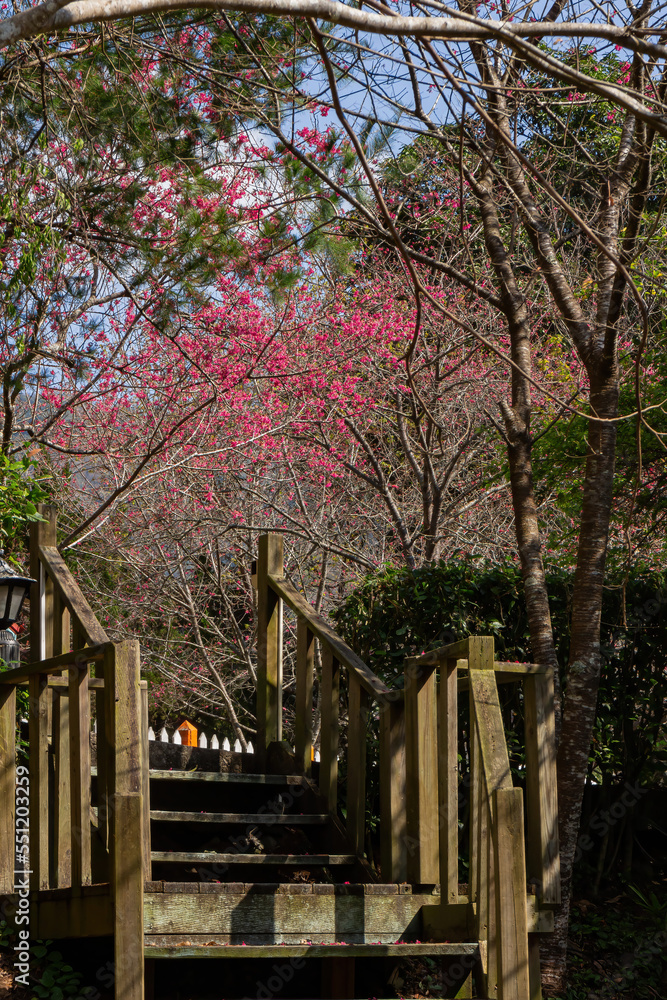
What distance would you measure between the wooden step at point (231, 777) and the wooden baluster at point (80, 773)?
984 millimetres

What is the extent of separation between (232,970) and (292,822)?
72cm

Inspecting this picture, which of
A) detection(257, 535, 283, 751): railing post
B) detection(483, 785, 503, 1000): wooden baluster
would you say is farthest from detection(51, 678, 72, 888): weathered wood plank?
detection(257, 535, 283, 751): railing post

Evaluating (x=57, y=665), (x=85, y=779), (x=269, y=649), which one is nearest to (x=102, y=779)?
(x=85, y=779)

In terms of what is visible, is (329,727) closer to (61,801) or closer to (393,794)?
(393,794)

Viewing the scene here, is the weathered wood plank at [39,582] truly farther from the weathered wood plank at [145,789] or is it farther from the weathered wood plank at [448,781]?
the weathered wood plank at [448,781]

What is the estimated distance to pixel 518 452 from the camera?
5.71m

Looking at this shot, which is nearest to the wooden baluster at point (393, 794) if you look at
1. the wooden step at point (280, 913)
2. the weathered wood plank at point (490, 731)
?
the wooden step at point (280, 913)

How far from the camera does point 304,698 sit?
527cm

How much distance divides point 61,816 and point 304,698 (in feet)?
5.63

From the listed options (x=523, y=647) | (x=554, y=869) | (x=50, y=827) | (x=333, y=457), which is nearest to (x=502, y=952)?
(x=554, y=869)

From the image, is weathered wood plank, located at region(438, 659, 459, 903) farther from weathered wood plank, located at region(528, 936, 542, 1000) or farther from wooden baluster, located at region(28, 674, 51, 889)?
wooden baluster, located at region(28, 674, 51, 889)

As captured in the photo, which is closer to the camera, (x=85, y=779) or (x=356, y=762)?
(x=85, y=779)

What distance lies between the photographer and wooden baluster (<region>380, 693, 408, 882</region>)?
4.10 m

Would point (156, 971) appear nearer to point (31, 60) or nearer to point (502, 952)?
point (502, 952)
